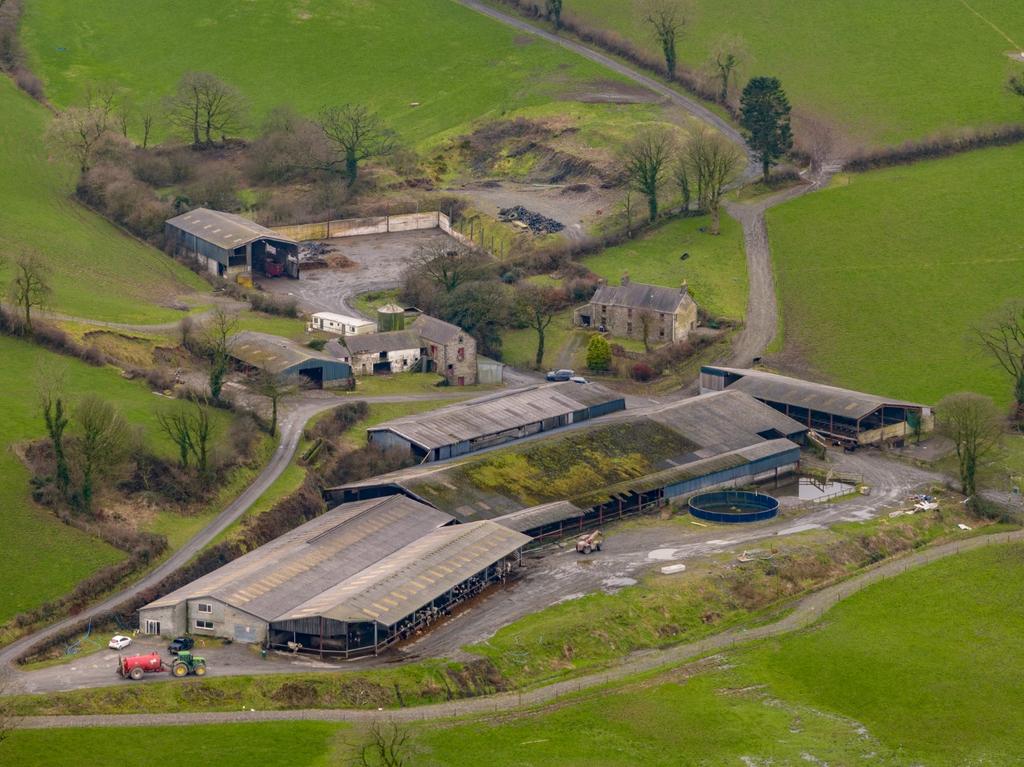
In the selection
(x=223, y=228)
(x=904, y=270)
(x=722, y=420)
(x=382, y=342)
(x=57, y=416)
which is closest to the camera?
(x=57, y=416)

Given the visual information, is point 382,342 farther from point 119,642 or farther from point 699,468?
point 119,642

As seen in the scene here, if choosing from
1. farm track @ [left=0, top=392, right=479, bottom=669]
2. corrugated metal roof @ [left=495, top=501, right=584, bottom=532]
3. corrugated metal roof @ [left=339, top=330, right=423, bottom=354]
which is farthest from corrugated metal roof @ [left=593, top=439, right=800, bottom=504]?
corrugated metal roof @ [left=339, top=330, right=423, bottom=354]

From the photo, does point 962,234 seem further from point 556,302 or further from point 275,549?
point 275,549

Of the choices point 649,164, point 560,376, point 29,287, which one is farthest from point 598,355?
point 29,287

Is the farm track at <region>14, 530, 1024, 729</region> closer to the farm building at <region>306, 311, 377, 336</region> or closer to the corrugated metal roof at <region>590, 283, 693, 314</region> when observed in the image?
the corrugated metal roof at <region>590, 283, 693, 314</region>

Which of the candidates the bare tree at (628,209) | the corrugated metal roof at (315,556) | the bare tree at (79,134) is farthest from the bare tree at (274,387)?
the bare tree at (79,134)

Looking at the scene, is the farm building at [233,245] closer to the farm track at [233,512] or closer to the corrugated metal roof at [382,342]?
the corrugated metal roof at [382,342]

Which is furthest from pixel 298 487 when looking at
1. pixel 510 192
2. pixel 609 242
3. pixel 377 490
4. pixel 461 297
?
pixel 510 192
